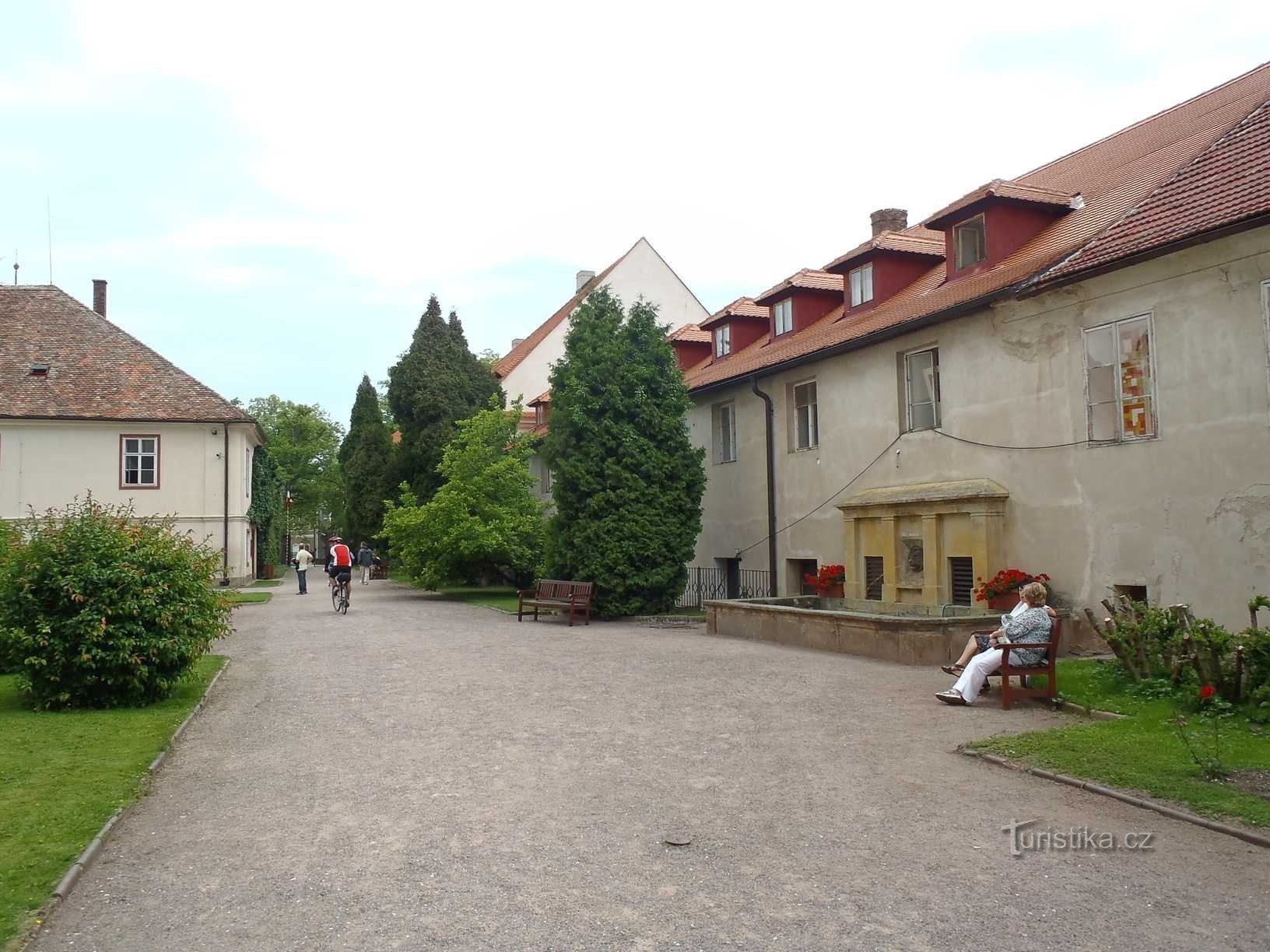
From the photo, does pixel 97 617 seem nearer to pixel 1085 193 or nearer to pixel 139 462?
pixel 1085 193

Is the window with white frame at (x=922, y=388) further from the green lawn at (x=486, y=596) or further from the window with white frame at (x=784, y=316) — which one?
the green lawn at (x=486, y=596)

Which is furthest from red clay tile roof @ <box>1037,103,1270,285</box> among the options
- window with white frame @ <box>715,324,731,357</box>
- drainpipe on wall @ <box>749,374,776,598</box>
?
window with white frame @ <box>715,324,731,357</box>

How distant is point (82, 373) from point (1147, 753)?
3539 centimetres

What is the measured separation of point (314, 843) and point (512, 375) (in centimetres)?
4058

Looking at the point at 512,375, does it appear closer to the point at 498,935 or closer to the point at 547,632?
the point at 547,632

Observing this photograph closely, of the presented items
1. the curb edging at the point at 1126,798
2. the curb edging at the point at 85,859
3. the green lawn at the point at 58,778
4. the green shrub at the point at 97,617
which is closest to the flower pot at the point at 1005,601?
the curb edging at the point at 1126,798

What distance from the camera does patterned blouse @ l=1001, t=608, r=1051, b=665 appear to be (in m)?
10.7

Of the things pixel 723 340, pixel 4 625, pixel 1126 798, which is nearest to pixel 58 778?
pixel 4 625

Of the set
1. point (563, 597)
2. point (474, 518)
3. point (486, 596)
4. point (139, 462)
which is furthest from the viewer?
point (139, 462)

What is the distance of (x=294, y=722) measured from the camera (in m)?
10.2

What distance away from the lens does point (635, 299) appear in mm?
44344

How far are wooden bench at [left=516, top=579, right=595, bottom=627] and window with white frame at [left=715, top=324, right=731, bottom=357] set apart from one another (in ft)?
28.1

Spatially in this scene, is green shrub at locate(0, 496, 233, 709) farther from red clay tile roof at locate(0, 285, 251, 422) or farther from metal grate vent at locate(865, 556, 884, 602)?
red clay tile roof at locate(0, 285, 251, 422)

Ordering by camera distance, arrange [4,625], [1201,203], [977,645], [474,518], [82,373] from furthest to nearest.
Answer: [82,373]
[474,518]
[1201,203]
[977,645]
[4,625]
